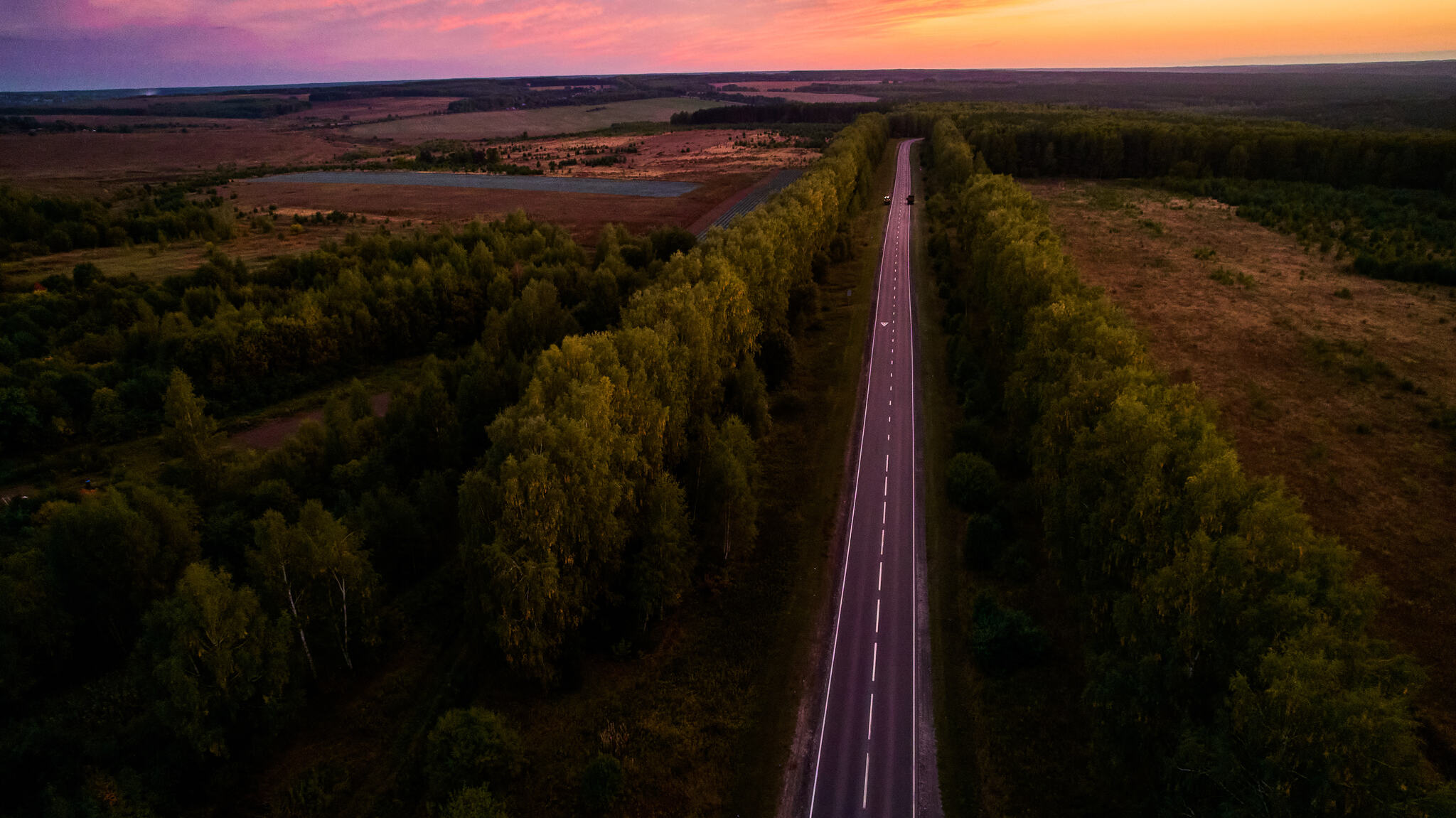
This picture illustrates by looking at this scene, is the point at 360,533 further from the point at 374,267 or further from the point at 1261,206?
the point at 1261,206

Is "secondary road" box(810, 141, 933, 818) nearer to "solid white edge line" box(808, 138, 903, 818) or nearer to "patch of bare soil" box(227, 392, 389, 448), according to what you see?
"solid white edge line" box(808, 138, 903, 818)

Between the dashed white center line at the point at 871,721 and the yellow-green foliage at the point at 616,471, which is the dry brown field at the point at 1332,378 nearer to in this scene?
the dashed white center line at the point at 871,721

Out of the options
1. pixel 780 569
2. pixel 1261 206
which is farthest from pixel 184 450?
pixel 1261 206

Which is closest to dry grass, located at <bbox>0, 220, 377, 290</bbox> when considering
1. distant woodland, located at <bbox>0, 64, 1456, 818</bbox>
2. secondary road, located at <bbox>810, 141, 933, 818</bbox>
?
distant woodland, located at <bbox>0, 64, 1456, 818</bbox>

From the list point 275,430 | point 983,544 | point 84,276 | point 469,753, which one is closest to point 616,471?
point 469,753

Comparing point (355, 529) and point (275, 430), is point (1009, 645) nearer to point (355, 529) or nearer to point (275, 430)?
point (355, 529)

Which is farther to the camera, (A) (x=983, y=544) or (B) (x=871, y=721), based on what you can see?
(A) (x=983, y=544)

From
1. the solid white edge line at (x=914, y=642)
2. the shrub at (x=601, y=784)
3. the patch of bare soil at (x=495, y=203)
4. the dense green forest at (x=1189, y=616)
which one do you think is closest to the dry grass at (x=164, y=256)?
the patch of bare soil at (x=495, y=203)
